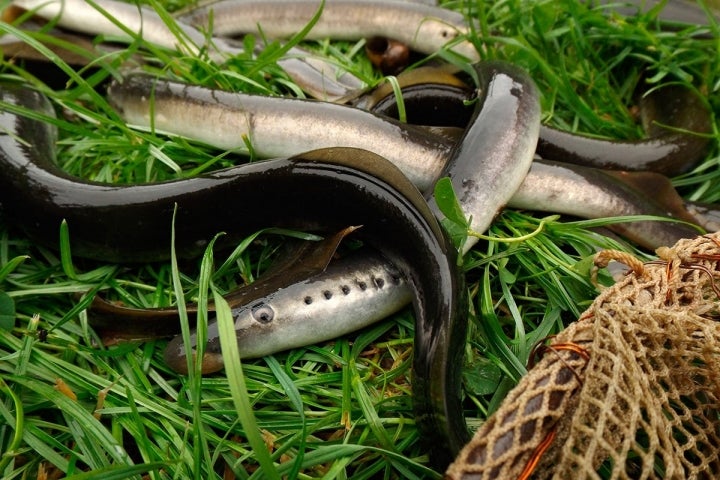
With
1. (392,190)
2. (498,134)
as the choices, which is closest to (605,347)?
(392,190)

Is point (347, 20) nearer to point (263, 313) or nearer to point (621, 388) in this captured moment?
point (263, 313)

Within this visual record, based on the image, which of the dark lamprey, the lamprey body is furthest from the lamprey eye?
the lamprey body

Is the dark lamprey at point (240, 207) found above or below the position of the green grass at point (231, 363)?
above

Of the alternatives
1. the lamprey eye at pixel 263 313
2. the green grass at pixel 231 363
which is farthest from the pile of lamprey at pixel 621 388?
the lamprey eye at pixel 263 313

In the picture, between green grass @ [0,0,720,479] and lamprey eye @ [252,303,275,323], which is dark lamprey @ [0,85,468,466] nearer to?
green grass @ [0,0,720,479]

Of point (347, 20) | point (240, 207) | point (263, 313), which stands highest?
point (347, 20)

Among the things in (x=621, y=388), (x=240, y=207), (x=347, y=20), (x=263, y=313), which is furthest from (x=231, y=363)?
(x=347, y=20)

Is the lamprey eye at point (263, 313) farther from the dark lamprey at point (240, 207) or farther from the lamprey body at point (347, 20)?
the lamprey body at point (347, 20)
